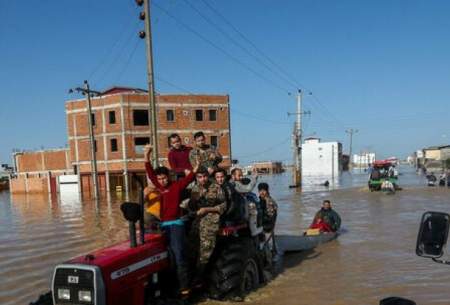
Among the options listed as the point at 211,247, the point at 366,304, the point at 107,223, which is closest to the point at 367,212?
the point at 107,223

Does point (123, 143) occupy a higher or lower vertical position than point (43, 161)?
higher

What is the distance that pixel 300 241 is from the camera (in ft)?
37.9

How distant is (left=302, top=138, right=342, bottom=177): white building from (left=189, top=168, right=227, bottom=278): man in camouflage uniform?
300ft

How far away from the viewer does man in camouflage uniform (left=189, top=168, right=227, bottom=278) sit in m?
6.71

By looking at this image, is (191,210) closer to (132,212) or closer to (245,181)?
(132,212)

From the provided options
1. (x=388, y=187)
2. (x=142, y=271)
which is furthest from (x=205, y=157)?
(x=388, y=187)

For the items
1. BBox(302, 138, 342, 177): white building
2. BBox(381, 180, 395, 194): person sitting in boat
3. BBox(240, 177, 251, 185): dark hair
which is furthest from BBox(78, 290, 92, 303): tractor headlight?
BBox(302, 138, 342, 177): white building

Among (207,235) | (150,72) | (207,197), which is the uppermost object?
(150,72)

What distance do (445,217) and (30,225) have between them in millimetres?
21988

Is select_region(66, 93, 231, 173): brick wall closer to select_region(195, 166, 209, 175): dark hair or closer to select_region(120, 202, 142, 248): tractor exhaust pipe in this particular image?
select_region(195, 166, 209, 175): dark hair

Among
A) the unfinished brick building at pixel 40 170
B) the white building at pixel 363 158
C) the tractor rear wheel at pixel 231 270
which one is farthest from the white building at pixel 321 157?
the tractor rear wheel at pixel 231 270

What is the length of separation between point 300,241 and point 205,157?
5.12 meters

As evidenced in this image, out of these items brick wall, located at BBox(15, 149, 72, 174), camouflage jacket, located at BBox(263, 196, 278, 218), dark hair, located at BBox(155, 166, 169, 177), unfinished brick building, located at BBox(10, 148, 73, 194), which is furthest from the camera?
brick wall, located at BBox(15, 149, 72, 174)

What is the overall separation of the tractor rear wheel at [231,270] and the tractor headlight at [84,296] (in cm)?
226
